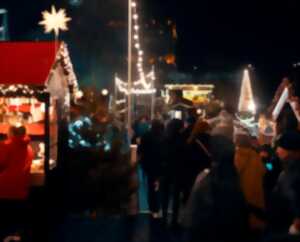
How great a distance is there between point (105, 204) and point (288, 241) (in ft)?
26.5

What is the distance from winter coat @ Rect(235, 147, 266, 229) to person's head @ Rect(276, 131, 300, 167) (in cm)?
27

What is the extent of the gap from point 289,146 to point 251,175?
467 mm

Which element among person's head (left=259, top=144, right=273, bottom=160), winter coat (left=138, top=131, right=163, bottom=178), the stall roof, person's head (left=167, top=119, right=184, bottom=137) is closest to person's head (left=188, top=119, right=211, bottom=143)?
person's head (left=167, top=119, right=184, bottom=137)

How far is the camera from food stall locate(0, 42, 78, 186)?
10.4 meters

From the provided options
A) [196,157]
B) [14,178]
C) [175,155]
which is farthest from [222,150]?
[175,155]

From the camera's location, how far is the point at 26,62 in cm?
1140

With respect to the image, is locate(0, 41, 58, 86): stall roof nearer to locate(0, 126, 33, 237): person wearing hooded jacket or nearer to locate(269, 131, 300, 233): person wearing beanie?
locate(0, 126, 33, 237): person wearing hooded jacket

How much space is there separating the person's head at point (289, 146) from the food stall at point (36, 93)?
4976 mm

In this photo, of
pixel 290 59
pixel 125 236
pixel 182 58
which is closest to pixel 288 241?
pixel 125 236

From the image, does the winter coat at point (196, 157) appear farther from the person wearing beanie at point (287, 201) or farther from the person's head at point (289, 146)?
the person wearing beanie at point (287, 201)

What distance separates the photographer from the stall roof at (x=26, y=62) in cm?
1091

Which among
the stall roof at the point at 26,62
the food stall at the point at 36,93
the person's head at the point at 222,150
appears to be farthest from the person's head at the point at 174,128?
the person's head at the point at 222,150

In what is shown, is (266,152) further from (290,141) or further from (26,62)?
(26,62)

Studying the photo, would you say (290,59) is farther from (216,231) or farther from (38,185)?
(216,231)
